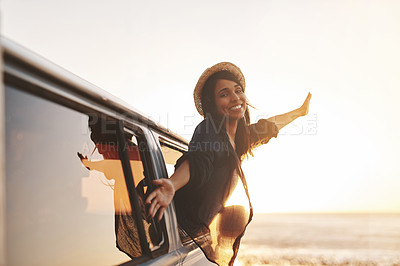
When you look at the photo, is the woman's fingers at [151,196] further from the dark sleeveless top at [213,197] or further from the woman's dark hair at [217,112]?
the woman's dark hair at [217,112]

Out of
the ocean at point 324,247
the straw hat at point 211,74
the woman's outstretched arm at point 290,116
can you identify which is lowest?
the ocean at point 324,247

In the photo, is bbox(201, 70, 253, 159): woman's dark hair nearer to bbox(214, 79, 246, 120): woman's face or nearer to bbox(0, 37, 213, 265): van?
bbox(214, 79, 246, 120): woman's face

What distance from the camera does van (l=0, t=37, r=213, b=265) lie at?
1111 millimetres

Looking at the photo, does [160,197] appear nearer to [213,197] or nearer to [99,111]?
[213,197]

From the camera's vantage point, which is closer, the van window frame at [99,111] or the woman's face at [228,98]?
the van window frame at [99,111]

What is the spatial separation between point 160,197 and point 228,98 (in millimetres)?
863

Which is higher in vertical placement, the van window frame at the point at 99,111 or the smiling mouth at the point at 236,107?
the smiling mouth at the point at 236,107

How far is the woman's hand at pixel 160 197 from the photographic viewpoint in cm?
193

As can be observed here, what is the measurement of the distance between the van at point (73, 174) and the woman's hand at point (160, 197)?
39 mm

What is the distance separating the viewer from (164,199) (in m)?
1.96

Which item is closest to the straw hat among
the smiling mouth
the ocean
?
the smiling mouth

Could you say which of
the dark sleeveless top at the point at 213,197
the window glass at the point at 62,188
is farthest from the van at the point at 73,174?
the dark sleeveless top at the point at 213,197

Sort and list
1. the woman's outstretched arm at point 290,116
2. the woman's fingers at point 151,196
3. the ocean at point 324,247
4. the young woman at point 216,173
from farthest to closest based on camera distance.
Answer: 1. the ocean at point 324,247
2. the woman's outstretched arm at point 290,116
3. the young woman at point 216,173
4. the woman's fingers at point 151,196

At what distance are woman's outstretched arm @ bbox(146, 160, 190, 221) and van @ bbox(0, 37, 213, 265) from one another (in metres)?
0.04
